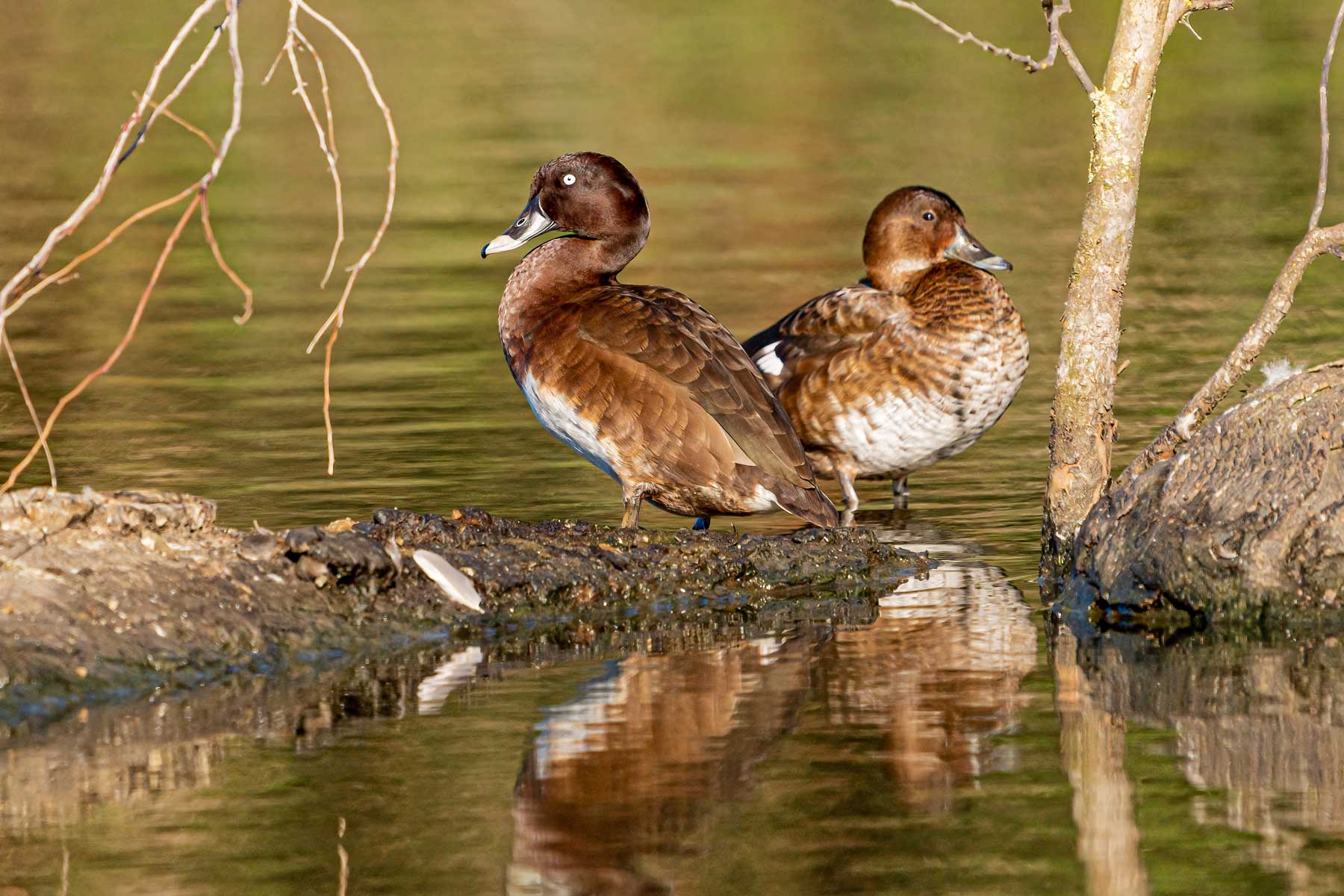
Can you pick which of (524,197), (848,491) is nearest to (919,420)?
(848,491)

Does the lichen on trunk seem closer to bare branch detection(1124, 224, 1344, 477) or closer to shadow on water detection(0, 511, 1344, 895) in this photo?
bare branch detection(1124, 224, 1344, 477)

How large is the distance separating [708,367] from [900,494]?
2.02 m

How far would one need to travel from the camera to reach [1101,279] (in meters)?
6.86

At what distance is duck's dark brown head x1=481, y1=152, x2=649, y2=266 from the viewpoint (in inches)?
318

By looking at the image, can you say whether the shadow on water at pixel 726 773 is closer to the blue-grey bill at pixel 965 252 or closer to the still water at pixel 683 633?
the still water at pixel 683 633

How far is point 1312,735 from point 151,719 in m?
3.06

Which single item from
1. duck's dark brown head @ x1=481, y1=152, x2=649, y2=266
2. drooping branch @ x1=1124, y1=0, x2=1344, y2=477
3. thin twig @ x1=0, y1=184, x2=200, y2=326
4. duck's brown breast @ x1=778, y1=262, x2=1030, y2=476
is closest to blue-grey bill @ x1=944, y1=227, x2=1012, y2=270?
duck's brown breast @ x1=778, y1=262, x2=1030, y2=476


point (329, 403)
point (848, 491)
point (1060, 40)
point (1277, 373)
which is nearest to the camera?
point (1060, 40)

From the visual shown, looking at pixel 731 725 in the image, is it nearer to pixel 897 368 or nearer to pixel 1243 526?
pixel 1243 526

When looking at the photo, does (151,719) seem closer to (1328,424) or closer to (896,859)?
(896,859)

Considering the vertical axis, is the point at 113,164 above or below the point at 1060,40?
below

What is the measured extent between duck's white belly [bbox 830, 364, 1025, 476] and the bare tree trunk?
143 cm

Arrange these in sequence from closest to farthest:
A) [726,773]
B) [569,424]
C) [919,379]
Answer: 1. [726,773]
2. [569,424]
3. [919,379]

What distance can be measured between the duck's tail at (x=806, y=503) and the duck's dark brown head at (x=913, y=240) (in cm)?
203
